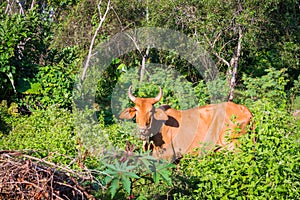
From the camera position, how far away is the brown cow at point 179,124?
6.99m

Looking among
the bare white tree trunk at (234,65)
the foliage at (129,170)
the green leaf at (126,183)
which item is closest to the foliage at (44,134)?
the foliage at (129,170)

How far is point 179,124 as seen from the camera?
24.2 feet

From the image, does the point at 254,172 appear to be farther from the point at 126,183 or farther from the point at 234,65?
the point at 234,65

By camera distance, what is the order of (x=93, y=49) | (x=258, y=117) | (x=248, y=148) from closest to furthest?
(x=248, y=148) → (x=258, y=117) → (x=93, y=49)

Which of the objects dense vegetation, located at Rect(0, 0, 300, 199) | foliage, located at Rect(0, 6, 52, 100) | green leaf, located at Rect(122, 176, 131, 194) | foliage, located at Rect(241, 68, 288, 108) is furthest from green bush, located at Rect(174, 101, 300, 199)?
foliage, located at Rect(0, 6, 52, 100)

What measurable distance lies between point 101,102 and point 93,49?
1430mm

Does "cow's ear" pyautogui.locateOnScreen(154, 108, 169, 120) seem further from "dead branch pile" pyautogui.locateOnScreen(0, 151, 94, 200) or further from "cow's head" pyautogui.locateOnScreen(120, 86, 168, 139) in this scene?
"dead branch pile" pyautogui.locateOnScreen(0, 151, 94, 200)

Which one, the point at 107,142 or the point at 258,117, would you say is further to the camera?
the point at 107,142

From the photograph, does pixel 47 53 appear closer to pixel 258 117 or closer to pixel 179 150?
pixel 179 150

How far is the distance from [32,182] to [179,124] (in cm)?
428

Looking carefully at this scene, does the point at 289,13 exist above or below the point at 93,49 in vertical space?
above

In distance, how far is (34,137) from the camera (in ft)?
27.1

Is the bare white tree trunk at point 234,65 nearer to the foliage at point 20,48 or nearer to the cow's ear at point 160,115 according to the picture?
the cow's ear at point 160,115

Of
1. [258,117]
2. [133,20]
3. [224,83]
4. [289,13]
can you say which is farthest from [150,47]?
[258,117]
